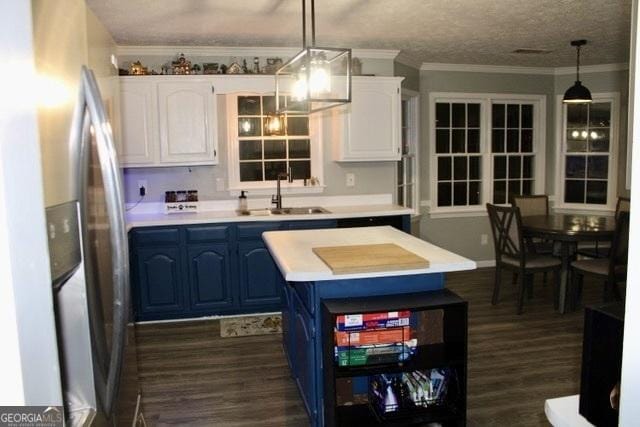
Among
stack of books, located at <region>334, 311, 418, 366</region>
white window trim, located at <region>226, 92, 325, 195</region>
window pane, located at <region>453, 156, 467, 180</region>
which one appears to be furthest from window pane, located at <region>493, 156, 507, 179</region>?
stack of books, located at <region>334, 311, 418, 366</region>

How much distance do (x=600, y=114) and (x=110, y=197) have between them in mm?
6682

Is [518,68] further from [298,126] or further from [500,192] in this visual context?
[298,126]

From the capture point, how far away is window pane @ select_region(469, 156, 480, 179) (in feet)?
21.3

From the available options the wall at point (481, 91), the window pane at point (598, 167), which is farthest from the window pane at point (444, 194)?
the window pane at point (598, 167)

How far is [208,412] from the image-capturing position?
10.1 ft

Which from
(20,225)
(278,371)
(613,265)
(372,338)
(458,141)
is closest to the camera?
(20,225)

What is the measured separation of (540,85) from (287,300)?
16.0 feet

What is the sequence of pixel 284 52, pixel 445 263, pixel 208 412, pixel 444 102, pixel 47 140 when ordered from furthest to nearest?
1. pixel 444 102
2. pixel 284 52
3. pixel 208 412
4. pixel 445 263
5. pixel 47 140

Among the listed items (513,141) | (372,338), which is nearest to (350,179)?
(513,141)

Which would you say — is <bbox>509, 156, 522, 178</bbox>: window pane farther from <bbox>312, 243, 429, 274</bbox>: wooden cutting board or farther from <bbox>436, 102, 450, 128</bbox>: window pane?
<bbox>312, 243, 429, 274</bbox>: wooden cutting board

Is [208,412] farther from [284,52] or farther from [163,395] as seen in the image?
[284,52]

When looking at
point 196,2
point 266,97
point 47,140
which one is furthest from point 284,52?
point 47,140

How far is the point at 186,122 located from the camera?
4.83m

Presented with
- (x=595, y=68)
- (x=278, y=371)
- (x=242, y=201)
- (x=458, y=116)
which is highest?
(x=595, y=68)
